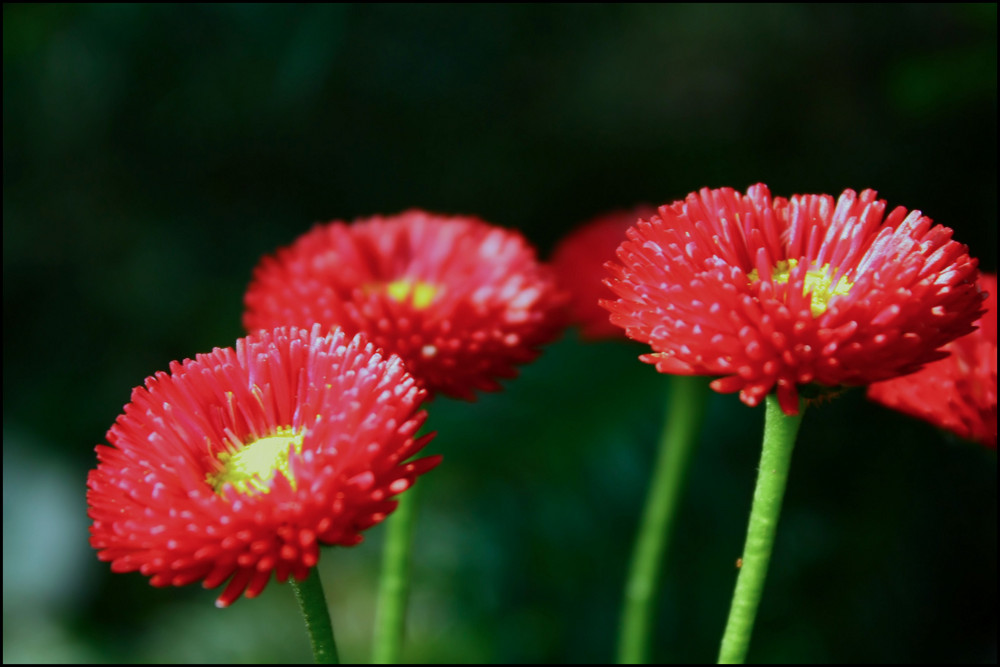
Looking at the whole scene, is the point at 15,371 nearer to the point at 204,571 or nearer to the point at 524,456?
the point at 524,456

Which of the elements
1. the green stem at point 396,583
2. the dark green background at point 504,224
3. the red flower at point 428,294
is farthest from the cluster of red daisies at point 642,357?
the dark green background at point 504,224

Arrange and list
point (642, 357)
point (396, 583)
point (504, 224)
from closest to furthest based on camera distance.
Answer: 1. point (642, 357)
2. point (396, 583)
3. point (504, 224)

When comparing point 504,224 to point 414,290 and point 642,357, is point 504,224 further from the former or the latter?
point 642,357

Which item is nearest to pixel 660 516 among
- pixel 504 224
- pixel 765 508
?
pixel 765 508

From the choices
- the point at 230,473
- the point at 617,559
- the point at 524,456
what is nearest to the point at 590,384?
the point at 524,456

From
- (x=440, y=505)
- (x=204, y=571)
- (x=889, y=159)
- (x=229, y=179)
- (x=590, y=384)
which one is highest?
(x=229, y=179)

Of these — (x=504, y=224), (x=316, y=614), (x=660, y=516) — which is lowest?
(x=316, y=614)
